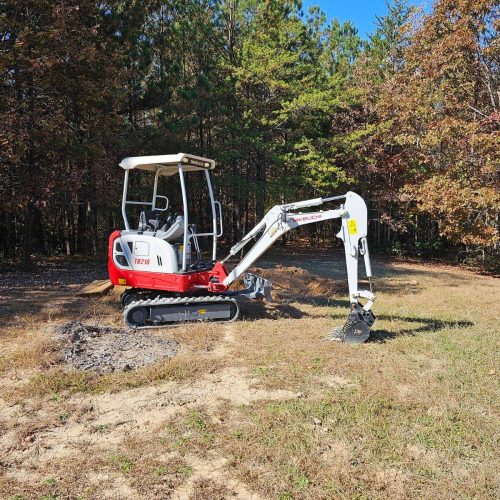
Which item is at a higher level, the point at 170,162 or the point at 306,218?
the point at 170,162

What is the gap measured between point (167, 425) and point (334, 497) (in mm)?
1595

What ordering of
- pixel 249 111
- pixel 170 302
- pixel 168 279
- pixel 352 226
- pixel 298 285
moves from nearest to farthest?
pixel 352 226 < pixel 170 302 < pixel 168 279 < pixel 298 285 < pixel 249 111

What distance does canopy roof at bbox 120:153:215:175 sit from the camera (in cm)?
715

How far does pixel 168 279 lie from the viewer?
7.27m

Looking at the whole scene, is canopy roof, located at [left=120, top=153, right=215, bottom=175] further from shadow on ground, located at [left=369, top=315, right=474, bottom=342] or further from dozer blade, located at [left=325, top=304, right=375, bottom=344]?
shadow on ground, located at [left=369, top=315, right=474, bottom=342]

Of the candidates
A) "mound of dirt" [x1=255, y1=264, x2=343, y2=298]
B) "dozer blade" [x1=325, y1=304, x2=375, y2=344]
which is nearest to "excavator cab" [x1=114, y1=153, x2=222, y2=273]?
"dozer blade" [x1=325, y1=304, x2=375, y2=344]

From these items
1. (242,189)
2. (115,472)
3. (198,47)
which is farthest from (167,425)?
(198,47)

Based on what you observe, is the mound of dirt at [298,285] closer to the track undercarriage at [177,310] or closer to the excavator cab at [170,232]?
the track undercarriage at [177,310]

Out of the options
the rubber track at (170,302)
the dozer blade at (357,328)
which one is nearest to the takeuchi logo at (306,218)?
the dozer blade at (357,328)

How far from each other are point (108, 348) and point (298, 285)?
18.8 ft

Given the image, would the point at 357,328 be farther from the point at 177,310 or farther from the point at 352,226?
the point at 177,310

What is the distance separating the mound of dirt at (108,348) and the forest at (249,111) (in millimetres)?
6687

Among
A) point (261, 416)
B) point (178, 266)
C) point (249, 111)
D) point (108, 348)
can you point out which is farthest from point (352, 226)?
point (249, 111)

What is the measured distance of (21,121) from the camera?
11.4m
